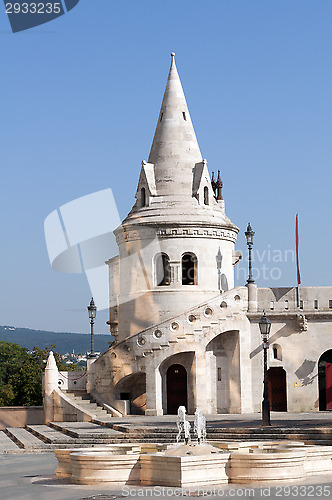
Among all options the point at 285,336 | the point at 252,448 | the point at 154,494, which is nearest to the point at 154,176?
the point at 285,336

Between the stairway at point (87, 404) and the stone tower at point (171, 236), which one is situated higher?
the stone tower at point (171, 236)

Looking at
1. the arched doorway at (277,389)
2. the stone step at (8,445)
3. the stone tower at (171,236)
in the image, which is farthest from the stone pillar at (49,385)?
the arched doorway at (277,389)

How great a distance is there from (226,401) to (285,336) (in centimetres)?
361

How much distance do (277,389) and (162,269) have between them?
Result: 7058 mm

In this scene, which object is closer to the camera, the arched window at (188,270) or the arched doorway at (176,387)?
the arched doorway at (176,387)

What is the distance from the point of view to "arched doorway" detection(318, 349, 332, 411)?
121 feet

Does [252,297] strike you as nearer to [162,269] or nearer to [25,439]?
[162,269]

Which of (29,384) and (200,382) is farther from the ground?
(29,384)

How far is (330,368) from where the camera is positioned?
122 ft

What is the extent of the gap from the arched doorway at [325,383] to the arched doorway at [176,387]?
18.5 feet

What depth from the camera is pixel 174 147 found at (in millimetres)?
40094

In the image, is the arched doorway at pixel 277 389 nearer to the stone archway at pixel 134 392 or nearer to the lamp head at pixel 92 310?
the stone archway at pixel 134 392

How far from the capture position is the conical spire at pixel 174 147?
39.7m

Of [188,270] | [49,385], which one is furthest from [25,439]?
[188,270]
